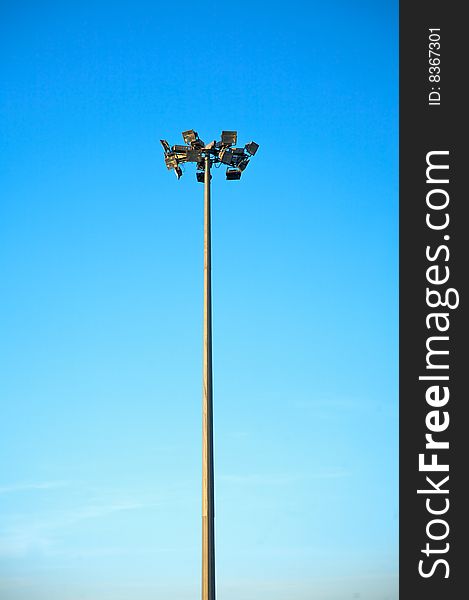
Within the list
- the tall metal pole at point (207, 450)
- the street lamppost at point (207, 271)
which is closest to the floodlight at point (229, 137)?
the street lamppost at point (207, 271)

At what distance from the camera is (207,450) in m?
24.0

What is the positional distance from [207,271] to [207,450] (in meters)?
4.36

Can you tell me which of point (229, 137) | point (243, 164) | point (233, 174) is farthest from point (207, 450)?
point (229, 137)

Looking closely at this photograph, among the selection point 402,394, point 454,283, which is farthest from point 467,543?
point 454,283

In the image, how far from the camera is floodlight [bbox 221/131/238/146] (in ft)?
89.3

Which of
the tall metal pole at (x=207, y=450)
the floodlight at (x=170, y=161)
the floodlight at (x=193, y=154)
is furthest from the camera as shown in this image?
the floodlight at (x=170, y=161)

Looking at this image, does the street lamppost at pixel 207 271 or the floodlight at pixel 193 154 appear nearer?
the street lamppost at pixel 207 271

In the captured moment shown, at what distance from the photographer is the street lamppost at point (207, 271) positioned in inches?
918

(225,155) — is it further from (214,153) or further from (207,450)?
(207,450)

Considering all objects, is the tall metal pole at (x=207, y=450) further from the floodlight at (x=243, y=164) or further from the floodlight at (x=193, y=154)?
the floodlight at (x=243, y=164)

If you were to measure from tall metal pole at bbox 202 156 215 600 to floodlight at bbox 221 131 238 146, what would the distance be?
2.25 meters

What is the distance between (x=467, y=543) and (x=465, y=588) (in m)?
0.87

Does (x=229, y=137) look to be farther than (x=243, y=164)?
No

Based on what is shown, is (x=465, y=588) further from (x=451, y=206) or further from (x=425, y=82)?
(x=425, y=82)
